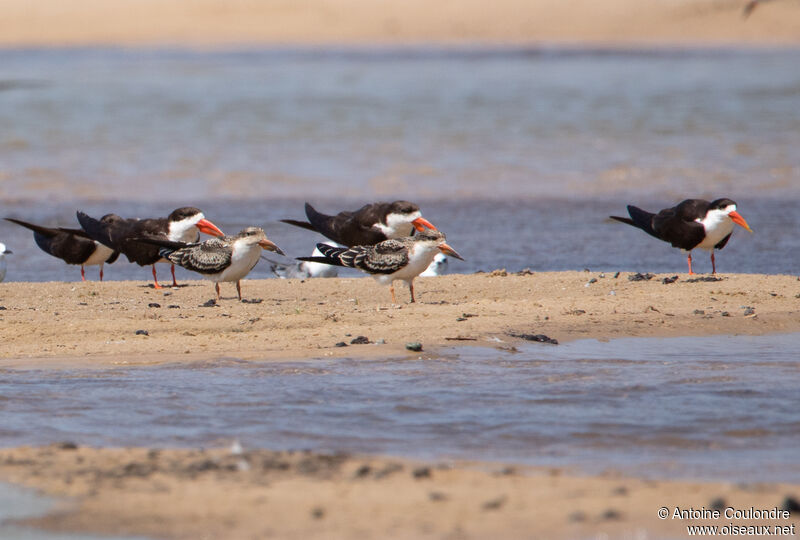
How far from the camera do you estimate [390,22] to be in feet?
181

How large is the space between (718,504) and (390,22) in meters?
52.5

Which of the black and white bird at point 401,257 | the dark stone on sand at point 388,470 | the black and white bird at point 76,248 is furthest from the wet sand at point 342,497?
the black and white bird at point 76,248

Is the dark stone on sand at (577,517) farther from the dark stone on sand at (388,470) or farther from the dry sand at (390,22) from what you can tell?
the dry sand at (390,22)

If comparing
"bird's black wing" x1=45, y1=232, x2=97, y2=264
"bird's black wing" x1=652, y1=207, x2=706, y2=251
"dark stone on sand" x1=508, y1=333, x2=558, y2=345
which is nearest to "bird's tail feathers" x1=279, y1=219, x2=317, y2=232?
"bird's black wing" x1=45, y1=232, x2=97, y2=264

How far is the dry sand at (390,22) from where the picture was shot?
50.2 m

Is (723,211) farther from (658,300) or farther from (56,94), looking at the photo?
(56,94)

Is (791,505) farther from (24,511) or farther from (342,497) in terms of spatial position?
(24,511)

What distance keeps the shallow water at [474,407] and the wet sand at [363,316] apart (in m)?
0.33

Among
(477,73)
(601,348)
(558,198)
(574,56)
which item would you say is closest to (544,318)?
(601,348)

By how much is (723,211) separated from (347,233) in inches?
122

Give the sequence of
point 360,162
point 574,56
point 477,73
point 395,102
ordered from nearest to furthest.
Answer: point 360,162, point 395,102, point 477,73, point 574,56


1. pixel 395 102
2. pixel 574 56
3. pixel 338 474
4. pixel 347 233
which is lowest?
pixel 338 474

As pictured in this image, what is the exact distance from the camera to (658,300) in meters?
8.00

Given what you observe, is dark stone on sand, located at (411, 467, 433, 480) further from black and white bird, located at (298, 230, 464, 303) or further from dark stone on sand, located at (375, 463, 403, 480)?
black and white bird, located at (298, 230, 464, 303)
